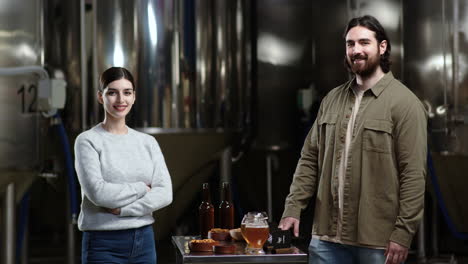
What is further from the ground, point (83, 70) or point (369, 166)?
point (83, 70)

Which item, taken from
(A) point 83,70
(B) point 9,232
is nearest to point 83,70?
(A) point 83,70

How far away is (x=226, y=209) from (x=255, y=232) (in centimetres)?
37

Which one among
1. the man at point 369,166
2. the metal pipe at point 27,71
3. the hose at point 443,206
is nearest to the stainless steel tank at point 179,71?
the metal pipe at point 27,71

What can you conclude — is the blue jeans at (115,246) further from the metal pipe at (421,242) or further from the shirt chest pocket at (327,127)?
the metal pipe at (421,242)

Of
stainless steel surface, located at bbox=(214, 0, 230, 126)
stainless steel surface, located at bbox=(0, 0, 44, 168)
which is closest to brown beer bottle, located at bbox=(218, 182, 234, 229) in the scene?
stainless steel surface, located at bbox=(0, 0, 44, 168)

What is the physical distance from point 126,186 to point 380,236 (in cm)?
85

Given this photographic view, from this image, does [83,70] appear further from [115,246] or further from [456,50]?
[456,50]

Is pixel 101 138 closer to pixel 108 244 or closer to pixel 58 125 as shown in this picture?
pixel 108 244

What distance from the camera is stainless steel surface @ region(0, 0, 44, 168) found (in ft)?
11.9

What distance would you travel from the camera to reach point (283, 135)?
525cm

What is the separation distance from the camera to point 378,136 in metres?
2.30

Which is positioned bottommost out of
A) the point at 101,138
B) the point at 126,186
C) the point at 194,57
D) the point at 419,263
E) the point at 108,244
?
the point at 419,263

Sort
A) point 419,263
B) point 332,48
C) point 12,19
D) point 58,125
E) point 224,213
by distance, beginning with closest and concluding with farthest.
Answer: point 224,213 → point 12,19 → point 58,125 → point 419,263 → point 332,48

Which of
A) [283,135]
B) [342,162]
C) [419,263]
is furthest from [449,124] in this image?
[342,162]
